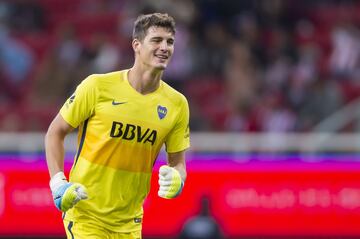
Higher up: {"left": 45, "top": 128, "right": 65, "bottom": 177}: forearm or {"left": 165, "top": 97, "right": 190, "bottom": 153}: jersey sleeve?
{"left": 165, "top": 97, "right": 190, "bottom": 153}: jersey sleeve

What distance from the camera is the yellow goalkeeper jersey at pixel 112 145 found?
8023 mm

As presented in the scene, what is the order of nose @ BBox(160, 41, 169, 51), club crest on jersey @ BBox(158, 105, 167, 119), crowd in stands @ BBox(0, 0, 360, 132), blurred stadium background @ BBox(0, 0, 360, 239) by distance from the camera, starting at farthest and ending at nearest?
crowd in stands @ BBox(0, 0, 360, 132) → blurred stadium background @ BBox(0, 0, 360, 239) → club crest on jersey @ BBox(158, 105, 167, 119) → nose @ BBox(160, 41, 169, 51)

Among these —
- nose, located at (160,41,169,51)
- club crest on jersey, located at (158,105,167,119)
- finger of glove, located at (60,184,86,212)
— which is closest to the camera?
finger of glove, located at (60,184,86,212)

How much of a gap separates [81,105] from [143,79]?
A: 482 millimetres

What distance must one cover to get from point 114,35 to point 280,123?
302cm

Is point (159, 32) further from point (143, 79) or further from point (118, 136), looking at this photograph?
point (118, 136)

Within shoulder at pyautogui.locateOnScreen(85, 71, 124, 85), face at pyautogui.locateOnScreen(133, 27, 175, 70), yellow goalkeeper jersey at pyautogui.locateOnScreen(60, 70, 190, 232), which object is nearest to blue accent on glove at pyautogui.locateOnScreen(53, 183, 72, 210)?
yellow goalkeeper jersey at pyautogui.locateOnScreen(60, 70, 190, 232)

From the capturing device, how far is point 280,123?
48.4ft

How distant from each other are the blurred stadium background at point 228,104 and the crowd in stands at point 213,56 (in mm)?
20

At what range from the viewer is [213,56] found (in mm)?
15727

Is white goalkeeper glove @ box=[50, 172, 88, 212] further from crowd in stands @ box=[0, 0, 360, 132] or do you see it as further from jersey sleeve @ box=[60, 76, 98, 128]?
crowd in stands @ box=[0, 0, 360, 132]

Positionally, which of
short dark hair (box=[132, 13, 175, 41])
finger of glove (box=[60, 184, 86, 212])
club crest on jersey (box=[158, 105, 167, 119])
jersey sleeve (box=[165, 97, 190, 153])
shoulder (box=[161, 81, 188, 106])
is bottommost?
finger of glove (box=[60, 184, 86, 212])

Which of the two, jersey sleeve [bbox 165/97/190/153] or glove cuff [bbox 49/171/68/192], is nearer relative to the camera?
glove cuff [bbox 49/171/68/192]

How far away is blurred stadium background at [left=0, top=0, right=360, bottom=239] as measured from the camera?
13.2 m
